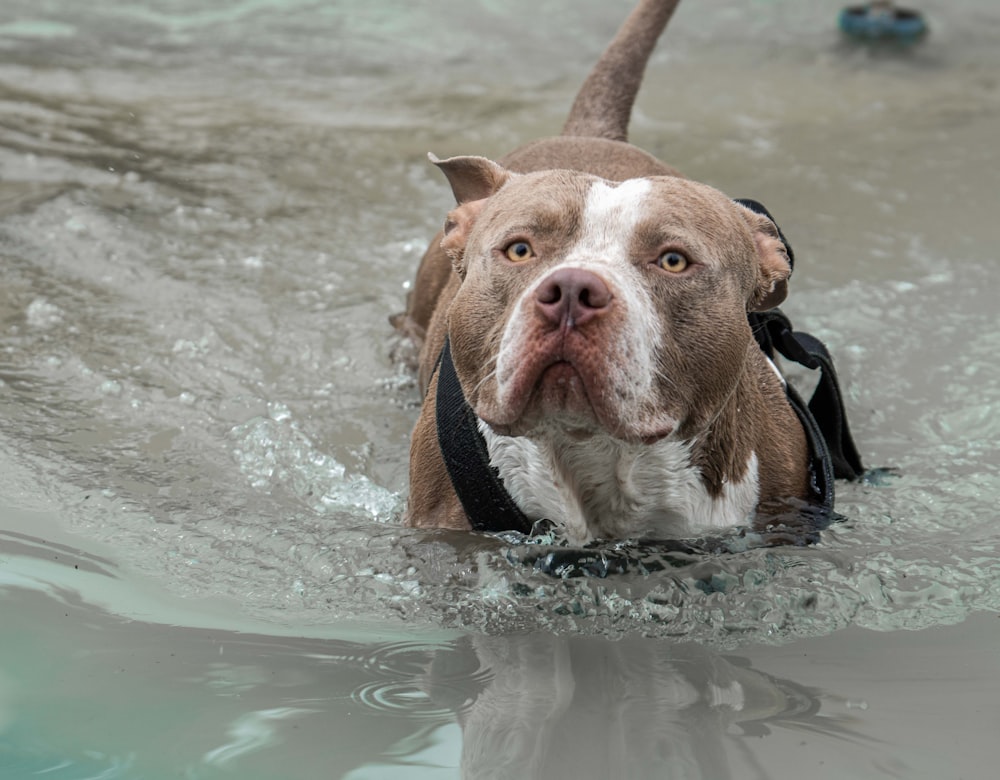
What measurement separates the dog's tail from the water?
118 cm

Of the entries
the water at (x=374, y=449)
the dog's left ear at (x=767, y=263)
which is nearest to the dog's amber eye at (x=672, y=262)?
the dog's left ear at (x=767, y=263)

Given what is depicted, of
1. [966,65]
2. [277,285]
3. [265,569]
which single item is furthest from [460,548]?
[966,65]

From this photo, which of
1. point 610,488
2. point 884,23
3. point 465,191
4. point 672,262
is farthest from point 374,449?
point 884,23

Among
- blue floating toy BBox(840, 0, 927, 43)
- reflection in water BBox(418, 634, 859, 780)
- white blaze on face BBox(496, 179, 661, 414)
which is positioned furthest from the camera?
blue floating toy BBox(840, 0, 927, 43)

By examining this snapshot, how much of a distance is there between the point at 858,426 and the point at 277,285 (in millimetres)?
2553

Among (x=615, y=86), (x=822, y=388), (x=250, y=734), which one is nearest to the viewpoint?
(x=250, y=734)

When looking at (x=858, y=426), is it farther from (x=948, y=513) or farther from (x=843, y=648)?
(x=843, y=648)

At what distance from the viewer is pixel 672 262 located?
316 centimetres

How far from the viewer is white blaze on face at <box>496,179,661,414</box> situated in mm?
2904

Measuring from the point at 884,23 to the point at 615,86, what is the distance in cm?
568

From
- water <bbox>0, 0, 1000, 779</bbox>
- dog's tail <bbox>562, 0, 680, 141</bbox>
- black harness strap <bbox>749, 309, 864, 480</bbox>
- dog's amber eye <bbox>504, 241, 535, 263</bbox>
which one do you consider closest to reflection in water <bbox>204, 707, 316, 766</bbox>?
water <bbox>0, 0, 1000, 779</bbox>

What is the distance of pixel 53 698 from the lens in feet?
9.28

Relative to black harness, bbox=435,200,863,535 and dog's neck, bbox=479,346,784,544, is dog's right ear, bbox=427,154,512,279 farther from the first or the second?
dog's neck, bbox=479,346,784,544

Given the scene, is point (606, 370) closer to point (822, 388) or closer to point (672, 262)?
point (672, 262)
